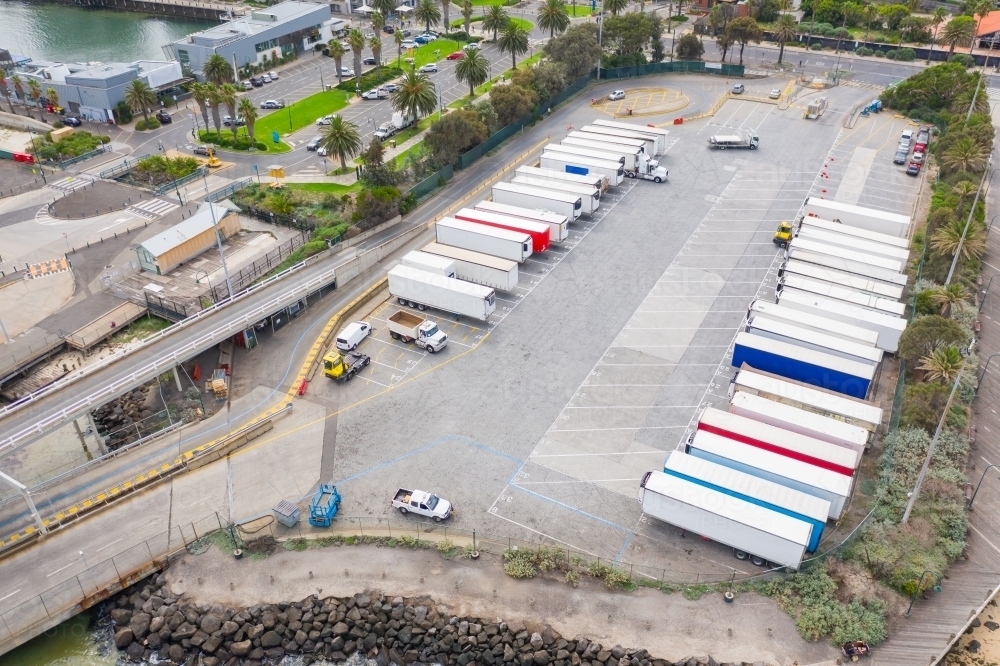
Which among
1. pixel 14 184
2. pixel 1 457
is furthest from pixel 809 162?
pixel 14 184

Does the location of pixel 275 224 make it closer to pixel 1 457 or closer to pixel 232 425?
pixel 232 425

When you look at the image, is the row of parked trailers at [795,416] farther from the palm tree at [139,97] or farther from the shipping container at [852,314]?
the palm tree at [139,97]

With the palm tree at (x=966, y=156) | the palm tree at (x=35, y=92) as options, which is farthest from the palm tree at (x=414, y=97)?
the palm tree at (x=966, y=156)

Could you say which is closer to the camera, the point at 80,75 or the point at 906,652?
the point at 906,652

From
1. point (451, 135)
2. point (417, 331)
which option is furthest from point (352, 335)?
point (451, 135)

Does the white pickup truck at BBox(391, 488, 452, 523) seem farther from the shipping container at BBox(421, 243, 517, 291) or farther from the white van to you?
the shipping container at BBox(421, 243, 517, 291)

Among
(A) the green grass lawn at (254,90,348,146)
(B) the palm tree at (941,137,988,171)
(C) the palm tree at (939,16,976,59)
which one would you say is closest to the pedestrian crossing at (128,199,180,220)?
(A) the green grass lawn at (254,90,348,146)
